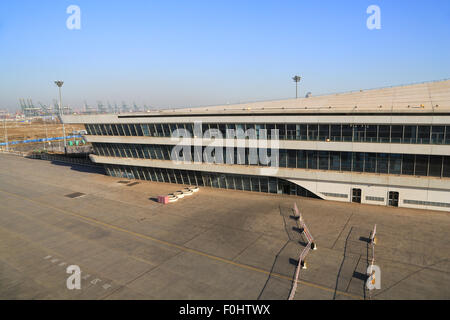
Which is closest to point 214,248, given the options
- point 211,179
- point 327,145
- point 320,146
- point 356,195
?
point 320,146

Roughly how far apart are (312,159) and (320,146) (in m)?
2.34

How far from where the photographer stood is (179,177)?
5191 centimetres

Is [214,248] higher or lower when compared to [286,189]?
lower

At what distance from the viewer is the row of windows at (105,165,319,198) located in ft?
142

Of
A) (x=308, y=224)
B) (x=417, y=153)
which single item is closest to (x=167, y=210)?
(x=308, y=224)

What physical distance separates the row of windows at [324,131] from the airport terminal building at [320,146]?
12 cm

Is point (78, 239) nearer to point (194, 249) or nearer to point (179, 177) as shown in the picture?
point (194, 249)

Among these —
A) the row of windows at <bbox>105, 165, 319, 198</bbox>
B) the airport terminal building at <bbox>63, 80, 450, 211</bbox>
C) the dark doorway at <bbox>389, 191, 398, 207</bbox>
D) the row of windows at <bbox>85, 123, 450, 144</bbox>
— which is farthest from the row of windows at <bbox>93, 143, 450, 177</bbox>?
the dark doorway at <bbox>389, 191, 398, 207</bbox>

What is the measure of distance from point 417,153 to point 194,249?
1112 inches

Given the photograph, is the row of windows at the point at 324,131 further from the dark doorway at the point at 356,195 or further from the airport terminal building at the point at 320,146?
the dark doorway at the point at 356,195

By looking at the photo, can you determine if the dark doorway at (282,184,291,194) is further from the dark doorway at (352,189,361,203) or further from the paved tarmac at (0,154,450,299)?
the dark doorway at (352,189,361,203)

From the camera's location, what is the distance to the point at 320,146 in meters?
38.7

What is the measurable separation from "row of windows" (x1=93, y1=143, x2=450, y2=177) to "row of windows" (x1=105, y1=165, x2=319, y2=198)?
8.83ft

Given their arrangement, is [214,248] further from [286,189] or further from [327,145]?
[327,145]
